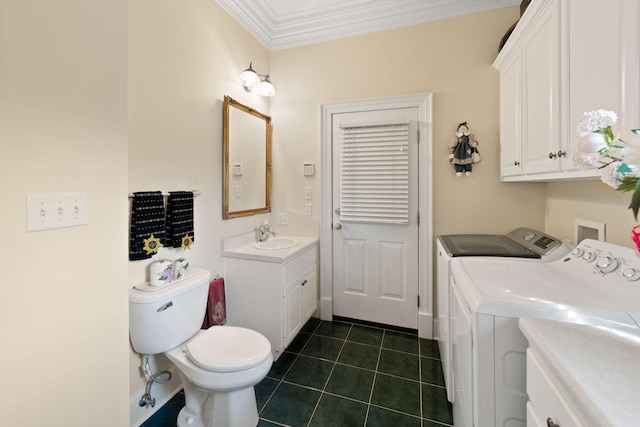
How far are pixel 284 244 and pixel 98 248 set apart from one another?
1564 mm

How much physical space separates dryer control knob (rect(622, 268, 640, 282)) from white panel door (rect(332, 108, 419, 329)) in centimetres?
135

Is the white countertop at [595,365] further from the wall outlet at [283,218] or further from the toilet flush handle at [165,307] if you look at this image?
the wall outlet at [283,218]

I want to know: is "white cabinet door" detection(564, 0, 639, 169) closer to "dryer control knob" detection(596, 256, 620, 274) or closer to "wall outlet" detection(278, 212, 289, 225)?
"dryer control knob" detection(596, 256, 620, 274)

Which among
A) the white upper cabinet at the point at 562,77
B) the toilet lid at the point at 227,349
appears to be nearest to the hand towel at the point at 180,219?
the toilet lid at the point at 227,349

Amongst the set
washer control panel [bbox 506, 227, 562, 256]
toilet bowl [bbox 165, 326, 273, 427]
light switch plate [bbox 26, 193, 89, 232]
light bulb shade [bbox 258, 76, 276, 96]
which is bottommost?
toilet bowl [bbox 165, 326, 273, 427]

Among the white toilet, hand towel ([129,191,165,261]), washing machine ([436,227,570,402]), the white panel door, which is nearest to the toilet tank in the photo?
the white toilet

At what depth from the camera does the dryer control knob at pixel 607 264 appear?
3.57 ft

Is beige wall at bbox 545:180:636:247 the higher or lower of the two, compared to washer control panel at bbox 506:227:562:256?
higher

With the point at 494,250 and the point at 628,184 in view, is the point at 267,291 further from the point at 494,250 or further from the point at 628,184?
the point at 628,184

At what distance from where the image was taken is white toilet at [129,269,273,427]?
1.26 metres

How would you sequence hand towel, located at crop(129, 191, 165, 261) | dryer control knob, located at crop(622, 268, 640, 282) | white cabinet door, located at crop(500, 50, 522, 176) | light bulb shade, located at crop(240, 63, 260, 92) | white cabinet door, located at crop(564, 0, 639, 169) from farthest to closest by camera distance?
light bulb shade, located at crop(240, 63, 260, 92)
white cabinet door, located at crop(500, 50, 522, 176)
hand towel, located at crop(129, 191, 165, 261)
dryer control knob, located at crop(622, 268, 640, 282)
white cabinet door, located at crop(564, 0, 639, 169)

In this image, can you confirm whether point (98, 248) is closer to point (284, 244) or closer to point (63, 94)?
point (63, 94)

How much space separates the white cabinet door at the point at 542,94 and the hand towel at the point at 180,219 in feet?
6.63

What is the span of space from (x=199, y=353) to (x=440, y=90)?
255 centimetres
